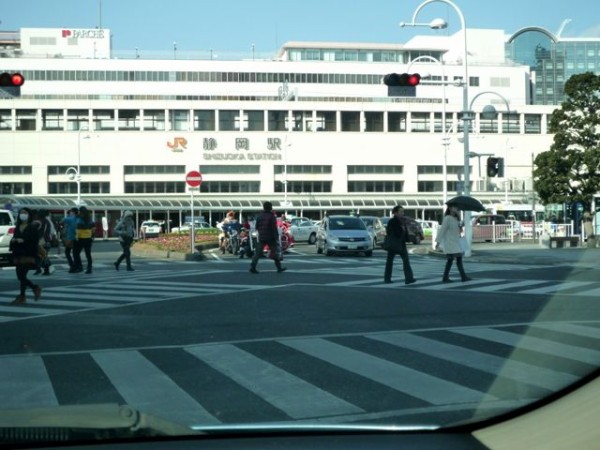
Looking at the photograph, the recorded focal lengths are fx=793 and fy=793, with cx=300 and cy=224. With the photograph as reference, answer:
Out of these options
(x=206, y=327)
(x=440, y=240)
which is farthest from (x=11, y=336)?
(x=440, y=240)

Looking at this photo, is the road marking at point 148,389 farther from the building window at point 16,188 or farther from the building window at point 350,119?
the building window at point 350,119

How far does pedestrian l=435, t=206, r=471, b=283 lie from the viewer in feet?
59.6

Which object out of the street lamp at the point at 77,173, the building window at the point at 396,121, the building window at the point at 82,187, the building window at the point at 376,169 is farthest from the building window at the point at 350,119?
the street lamp at the point at 77,173

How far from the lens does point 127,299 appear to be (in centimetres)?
1483

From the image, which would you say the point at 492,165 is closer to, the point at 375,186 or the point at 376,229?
the point at 376,229

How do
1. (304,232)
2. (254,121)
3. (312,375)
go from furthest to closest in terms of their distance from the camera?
1. (254,121)
2. (304,232)
3. (312,375)

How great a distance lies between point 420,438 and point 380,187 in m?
63.4

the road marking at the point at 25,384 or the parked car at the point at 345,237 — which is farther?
the parked car at the point at 345,237

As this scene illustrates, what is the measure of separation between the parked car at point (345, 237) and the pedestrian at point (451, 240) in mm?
12702

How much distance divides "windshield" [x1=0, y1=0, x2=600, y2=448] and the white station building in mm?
233

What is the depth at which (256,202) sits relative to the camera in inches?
2773

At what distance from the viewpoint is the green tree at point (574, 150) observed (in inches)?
1543

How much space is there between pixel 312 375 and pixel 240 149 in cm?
6663

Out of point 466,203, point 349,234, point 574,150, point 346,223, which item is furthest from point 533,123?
point 466,203
